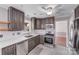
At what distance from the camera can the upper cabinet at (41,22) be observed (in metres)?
1.37

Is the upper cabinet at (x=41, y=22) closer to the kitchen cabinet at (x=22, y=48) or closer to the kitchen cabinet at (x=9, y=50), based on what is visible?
the kitchen cabinet at (x=22, y=48)

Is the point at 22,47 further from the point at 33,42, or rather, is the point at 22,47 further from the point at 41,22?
the point at 41,22

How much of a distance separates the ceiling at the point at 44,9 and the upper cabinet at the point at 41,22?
68 mm

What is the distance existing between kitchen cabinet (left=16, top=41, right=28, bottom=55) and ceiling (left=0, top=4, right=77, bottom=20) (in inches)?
19.2

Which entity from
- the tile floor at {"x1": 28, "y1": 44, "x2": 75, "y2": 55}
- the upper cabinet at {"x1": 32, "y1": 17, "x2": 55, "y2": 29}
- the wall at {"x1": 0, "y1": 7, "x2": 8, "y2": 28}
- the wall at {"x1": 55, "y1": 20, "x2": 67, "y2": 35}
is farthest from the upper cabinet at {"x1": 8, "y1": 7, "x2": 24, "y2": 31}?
the wall at {"x1": 55, "y1": 20, "x2": 67, "y2": 35}

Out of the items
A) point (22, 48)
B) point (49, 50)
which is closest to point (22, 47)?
point (22, 48)

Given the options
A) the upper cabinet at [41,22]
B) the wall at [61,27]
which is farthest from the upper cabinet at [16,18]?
the wall at [61,27]

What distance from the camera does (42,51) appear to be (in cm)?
133

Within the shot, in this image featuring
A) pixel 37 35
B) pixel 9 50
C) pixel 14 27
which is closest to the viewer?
pixel 9 50

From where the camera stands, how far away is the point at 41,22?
55.2 inches

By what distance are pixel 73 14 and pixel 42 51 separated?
2.55 ft

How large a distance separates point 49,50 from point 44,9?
2.22 feet
